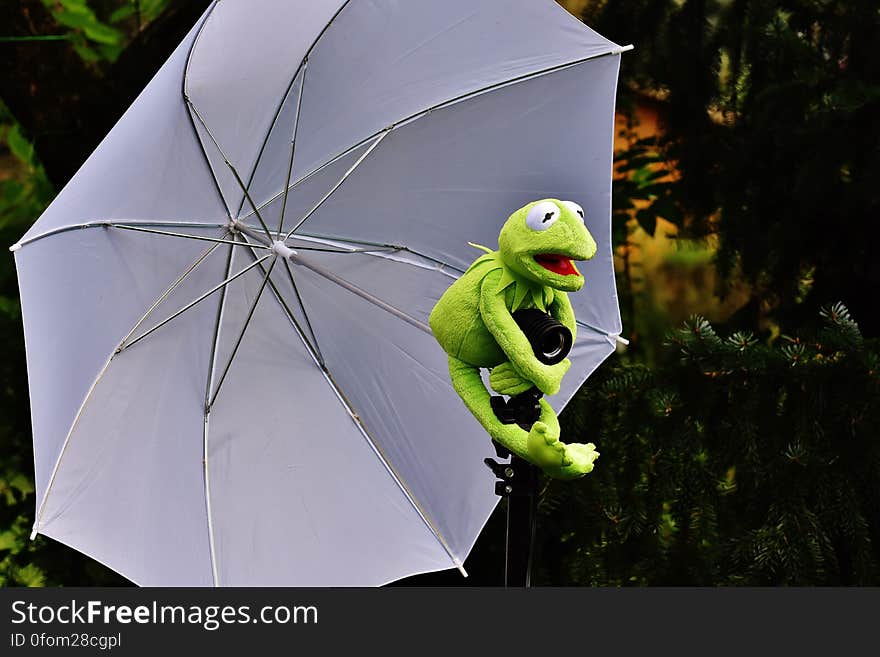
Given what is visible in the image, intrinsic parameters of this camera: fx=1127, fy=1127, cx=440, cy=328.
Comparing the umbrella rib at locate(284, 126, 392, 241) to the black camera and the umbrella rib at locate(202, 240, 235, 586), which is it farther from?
the black camera

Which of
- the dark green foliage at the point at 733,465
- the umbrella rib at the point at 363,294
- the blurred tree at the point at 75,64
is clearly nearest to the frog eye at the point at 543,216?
the umbrella rib at the point at 363,294

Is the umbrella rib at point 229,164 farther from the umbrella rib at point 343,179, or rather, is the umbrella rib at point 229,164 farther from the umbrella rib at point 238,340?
the umbrella rib at point 238,340

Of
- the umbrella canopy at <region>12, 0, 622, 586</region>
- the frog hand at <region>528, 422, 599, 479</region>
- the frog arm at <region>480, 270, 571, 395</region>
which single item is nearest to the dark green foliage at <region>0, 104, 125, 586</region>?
the umbrella canopy at <region>12, 0, 622, 586</region>

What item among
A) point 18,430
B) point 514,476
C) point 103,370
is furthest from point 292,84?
point 18,430

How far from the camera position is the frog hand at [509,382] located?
6.81ft

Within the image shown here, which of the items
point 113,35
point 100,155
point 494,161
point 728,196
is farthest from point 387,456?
point 113,35

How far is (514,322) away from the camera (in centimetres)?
205

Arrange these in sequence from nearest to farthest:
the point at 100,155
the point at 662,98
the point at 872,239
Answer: the point at 100,155
the point at 872,239
the point at 662,98

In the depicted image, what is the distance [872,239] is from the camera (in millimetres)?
3500

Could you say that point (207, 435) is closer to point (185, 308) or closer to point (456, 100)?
point (185, 308)

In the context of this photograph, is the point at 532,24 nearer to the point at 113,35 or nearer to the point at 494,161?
the point at 494,161

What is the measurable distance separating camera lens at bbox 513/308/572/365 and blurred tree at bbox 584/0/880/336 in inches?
60.0

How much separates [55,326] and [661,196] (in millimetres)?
2187

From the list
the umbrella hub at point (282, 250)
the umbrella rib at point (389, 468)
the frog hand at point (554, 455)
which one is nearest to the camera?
the frog hand at point (554, 455)
